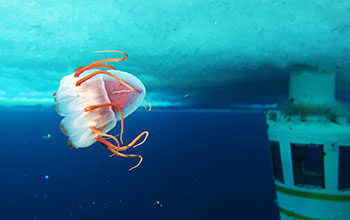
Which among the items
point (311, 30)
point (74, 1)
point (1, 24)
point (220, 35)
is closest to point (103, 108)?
point (74, 1)

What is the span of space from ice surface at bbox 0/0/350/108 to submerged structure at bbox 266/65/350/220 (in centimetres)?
58

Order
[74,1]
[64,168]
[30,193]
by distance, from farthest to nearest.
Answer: [64,168], [30,193], [74,1]

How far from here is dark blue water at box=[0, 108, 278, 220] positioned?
32.1 m

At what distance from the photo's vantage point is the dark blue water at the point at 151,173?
32062 mm

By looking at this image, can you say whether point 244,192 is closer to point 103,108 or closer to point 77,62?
point 77,62

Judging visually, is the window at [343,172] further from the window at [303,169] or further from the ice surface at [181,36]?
the ice surface at [181,36]

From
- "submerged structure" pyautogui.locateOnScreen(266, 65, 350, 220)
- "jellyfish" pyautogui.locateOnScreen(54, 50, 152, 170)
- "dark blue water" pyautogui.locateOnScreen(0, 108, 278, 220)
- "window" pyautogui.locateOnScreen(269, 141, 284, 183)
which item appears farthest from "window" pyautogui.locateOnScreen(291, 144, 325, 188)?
"dark blue water" pyautogui.locateOnScreen(0, 108, 278, 220)

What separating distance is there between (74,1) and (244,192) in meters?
34.1

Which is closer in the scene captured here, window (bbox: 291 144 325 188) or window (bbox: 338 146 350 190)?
window (bbox: 338 146 350 190)

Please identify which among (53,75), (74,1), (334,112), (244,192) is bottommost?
(244,192)

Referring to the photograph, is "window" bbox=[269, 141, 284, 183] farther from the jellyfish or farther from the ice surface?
the jellyfish

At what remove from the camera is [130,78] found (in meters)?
1.69

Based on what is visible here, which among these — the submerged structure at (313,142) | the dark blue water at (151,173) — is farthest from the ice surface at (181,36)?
the dark blue water at (151,173)

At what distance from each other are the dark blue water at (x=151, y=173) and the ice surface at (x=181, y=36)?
61.4 ft
